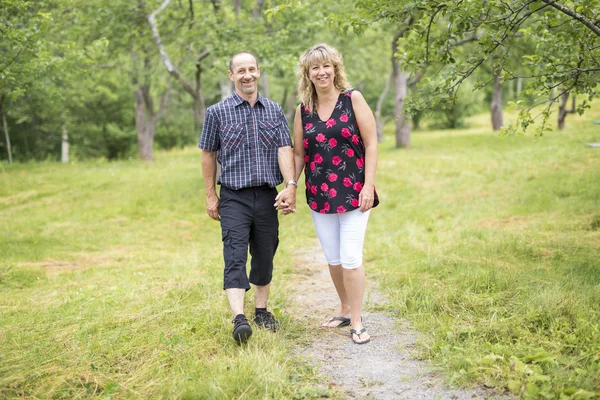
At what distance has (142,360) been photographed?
3.69 metres

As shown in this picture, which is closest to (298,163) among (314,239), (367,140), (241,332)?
(367,140)

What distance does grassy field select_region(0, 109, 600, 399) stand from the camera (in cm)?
338

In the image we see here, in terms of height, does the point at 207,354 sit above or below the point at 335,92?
below

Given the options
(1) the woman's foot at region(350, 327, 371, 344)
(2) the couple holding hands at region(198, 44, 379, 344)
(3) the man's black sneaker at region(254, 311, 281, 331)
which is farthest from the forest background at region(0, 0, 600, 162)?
(3) the man's black sneaker at region(254, 311, 281, 331)

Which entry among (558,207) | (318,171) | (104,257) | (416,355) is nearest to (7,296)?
(104,257)

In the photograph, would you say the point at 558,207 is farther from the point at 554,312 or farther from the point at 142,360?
the point at 142,360

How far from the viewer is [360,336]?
423 cm

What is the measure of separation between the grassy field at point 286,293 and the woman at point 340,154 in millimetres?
796

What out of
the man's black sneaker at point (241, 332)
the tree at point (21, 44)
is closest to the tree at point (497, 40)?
the man's black sneaker at point (241, 332)

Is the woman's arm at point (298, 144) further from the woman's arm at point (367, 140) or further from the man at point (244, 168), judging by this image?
the woman's arm at point (367, 140)

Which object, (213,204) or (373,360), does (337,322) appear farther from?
(213,204)

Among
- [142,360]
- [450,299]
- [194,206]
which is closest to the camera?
[142,360]

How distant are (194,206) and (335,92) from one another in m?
8.71

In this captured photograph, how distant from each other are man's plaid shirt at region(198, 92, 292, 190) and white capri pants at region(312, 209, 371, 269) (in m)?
0.50
